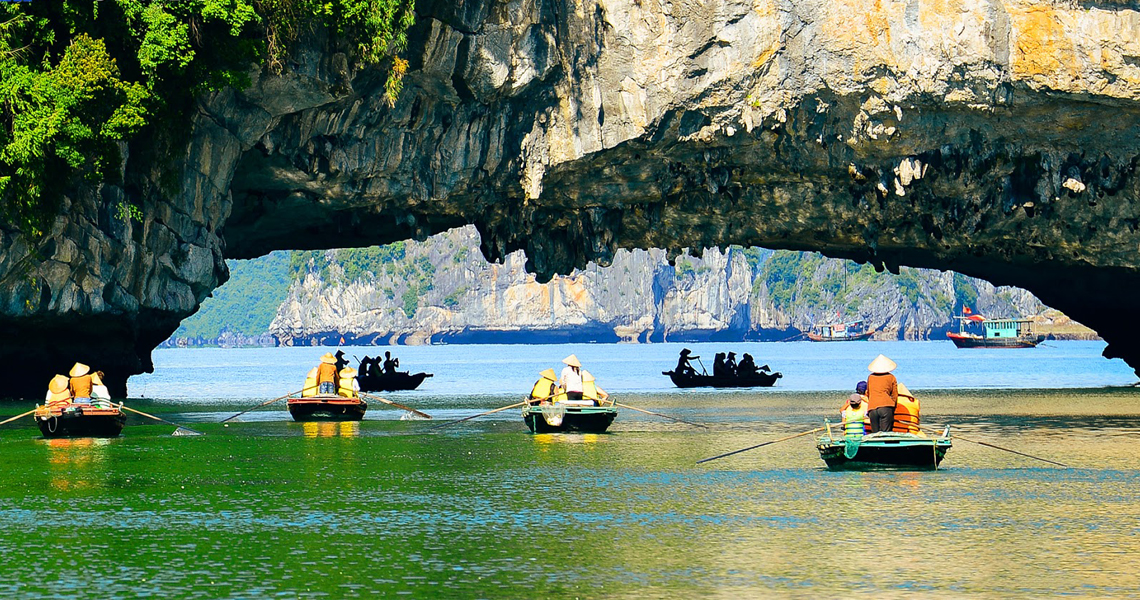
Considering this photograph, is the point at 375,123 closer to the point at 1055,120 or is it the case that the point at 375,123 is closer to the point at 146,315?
the point at 146,315

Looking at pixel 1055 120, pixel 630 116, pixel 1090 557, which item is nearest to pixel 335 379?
pixel 630 116

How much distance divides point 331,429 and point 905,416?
14.3m

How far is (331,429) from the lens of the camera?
106 feet

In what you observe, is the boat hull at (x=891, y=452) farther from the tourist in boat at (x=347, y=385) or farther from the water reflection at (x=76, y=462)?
the tourist in boat at (x=347, y=385)

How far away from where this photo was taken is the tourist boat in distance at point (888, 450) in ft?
71.1

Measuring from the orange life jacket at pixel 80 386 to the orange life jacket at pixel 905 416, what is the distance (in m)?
16.4

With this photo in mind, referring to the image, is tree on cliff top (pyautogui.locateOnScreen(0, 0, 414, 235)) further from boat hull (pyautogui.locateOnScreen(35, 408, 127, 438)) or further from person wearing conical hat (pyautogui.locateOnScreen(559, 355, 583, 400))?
person wearing conical hat (pyautogui.locateOnScreen(559, 355, 583, 400))

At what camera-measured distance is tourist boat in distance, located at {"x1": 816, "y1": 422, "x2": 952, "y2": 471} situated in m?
21.7

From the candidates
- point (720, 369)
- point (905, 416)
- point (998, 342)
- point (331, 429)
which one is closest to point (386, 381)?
point (720, 369)

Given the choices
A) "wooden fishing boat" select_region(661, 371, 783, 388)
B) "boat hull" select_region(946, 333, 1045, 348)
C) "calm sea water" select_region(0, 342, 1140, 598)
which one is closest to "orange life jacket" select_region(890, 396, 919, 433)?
"calm sea water" select_region(0, 342, 1140, 598)

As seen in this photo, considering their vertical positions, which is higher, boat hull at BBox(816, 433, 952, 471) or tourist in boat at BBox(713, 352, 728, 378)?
tourist in boat at BBox(713, 352, 728, 378)

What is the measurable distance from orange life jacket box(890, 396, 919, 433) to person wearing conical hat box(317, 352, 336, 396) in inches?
688

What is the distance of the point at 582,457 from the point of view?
24.8 meters

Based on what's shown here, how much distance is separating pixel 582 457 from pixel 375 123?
15.7 metres
